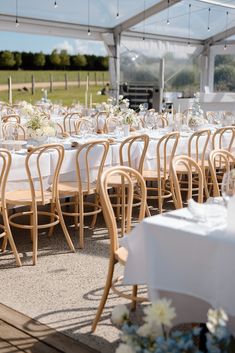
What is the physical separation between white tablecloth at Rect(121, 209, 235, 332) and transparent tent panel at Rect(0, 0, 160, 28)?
976cm

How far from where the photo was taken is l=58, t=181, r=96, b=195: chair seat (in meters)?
4.42

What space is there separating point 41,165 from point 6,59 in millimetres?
19792

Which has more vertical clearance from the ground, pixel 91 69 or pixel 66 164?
pixel 91 69

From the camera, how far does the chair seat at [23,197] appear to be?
400 cm

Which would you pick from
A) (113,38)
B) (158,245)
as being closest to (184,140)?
(158,245)

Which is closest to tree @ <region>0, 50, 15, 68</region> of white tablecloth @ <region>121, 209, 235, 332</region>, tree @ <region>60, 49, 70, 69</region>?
tree @ <region>60, 49, 70, 69</region>

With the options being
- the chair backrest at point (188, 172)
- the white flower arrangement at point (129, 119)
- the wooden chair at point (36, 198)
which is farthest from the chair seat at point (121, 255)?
the white flower arrangement at point (129, 119)

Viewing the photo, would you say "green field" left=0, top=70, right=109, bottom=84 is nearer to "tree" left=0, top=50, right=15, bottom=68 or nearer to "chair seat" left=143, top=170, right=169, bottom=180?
"tree" left=0, top=50, right=15, bottom=68

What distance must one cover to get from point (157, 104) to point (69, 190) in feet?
34.4

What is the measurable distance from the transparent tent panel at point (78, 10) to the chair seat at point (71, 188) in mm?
7479

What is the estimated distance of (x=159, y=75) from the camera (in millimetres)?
15250

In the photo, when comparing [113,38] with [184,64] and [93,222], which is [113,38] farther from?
[93,222]

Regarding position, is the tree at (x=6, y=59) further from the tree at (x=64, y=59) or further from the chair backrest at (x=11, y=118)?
the chair backrest at (x=11, y=118)

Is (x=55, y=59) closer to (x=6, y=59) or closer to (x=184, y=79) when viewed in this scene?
(x=6, y=59)
